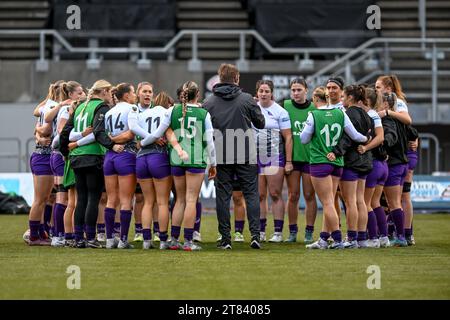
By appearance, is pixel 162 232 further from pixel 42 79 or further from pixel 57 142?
pixel 42 79

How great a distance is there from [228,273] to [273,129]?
4.47 m

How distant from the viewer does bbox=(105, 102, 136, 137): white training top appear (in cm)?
1338

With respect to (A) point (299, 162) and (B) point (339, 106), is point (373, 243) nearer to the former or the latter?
(A) point (299, 162)

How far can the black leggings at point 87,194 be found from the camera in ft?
44.2

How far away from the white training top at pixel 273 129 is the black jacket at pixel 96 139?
7.90 ft

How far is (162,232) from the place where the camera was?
13539 mm

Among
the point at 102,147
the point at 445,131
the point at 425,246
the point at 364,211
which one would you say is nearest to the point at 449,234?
the point at 425,246

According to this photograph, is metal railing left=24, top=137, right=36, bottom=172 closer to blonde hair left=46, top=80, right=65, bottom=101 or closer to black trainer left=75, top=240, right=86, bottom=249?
blonde hair left=46, top=80, right=65, bottom=101

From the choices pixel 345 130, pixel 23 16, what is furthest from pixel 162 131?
pixel 23 16

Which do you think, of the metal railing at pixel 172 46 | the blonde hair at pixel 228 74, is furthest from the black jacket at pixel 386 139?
the metal railing at pixel 172 46

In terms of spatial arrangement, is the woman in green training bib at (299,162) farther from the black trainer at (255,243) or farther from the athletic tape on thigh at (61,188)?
the athletic tape on thigh at (61,188)

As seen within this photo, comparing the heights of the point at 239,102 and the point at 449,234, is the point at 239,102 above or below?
above

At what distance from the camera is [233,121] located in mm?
13516

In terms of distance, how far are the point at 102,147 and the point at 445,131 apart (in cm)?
1365
